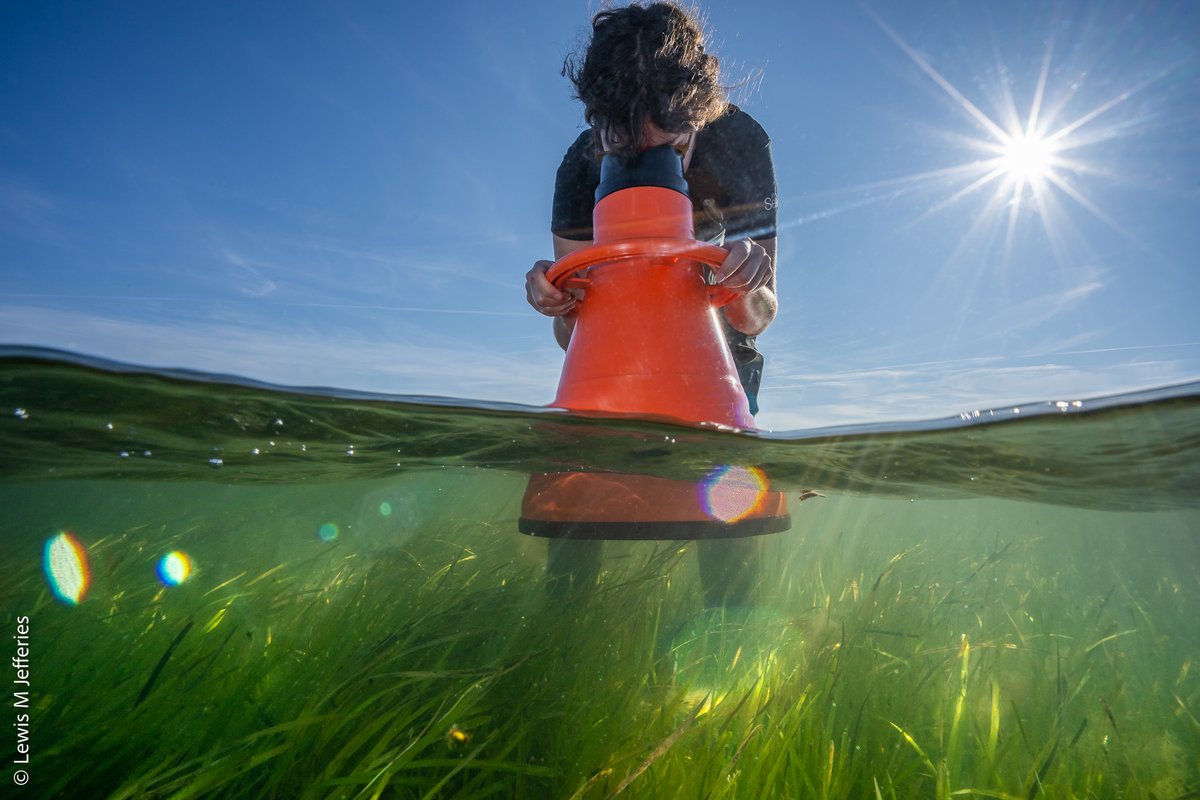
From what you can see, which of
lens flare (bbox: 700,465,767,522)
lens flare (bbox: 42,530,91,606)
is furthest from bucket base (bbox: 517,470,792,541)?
lens flare (bbox: 42,530,91,606)

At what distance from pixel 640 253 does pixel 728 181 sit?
7.13ft

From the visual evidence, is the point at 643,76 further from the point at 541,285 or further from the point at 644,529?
the point at 644,529

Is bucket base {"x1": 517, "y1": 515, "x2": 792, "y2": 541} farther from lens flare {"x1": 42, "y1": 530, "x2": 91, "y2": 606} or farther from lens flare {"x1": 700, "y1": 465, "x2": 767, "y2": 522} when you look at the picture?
lens flare {"x1": 42, "y1": 530, "x2": 91, "y2": 606}

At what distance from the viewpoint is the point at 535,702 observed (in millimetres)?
3842

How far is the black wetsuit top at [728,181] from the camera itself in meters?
4.96

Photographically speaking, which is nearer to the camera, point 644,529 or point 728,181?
point 644,529

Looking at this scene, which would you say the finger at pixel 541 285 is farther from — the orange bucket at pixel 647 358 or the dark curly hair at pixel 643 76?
the dark curly hair at pixel 643 76

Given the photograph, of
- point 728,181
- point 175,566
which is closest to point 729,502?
point 728,181

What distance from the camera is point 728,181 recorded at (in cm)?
498

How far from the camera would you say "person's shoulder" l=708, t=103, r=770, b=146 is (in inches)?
195

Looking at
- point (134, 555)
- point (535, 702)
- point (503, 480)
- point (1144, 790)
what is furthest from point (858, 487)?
point (134, 555)

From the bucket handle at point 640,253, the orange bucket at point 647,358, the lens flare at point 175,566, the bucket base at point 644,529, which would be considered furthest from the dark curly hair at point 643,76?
the lens flare at point 175,566

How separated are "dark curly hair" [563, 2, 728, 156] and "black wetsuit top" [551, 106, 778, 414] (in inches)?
26.0

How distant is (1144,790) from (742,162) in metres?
5.12
